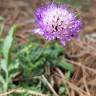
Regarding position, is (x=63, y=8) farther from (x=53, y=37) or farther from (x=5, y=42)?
(x=5, y=42)

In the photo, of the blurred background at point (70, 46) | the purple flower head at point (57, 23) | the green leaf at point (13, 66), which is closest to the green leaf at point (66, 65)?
the blurred background at point (70, 46)

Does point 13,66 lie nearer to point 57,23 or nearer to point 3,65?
point 3,65

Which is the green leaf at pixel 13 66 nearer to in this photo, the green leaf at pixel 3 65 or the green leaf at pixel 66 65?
the green leaf at pixel 3 65

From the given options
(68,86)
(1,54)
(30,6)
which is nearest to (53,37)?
(68,86)

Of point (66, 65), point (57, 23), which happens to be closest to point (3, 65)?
point (66, 65)

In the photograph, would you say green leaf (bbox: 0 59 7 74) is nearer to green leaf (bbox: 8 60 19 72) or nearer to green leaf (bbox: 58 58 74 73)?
green leaf (bbox: 8 60 19 72)

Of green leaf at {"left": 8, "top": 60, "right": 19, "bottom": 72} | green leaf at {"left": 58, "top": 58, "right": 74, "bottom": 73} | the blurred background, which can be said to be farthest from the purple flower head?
green leaf at {"left": 58, "top": 58, "right": 74, "bottom": 73}
